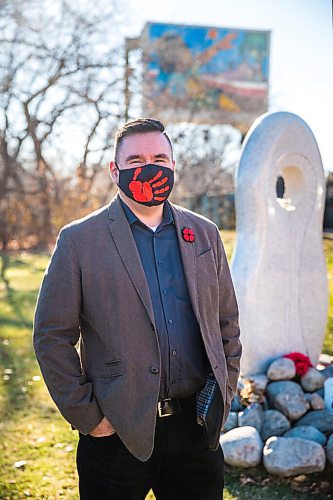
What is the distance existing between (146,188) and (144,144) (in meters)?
0.19

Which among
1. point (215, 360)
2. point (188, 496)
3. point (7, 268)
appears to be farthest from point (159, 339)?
point (7, 268)

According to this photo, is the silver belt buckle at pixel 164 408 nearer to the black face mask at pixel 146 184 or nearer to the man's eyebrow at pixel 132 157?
the black face mask at pixel 146 184

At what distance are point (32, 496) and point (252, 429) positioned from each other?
67.2 inches

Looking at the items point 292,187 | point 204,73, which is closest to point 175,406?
point 292,187

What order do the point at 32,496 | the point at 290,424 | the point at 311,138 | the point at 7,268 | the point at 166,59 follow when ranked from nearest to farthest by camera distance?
the point at 32,496
the point at 290,424
the point at 311,138
the point at 7,268
the point at 166,59

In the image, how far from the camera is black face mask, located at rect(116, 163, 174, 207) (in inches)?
96.4

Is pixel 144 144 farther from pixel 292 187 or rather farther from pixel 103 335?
pixel 292 187

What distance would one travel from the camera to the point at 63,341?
2271mm

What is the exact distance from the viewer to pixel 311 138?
228 inches

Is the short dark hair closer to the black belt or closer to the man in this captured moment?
the man

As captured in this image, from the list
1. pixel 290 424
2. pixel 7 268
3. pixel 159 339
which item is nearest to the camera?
pixel 159 339

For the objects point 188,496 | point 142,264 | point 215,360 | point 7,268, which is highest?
point 142,264

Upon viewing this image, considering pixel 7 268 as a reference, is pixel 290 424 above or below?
above

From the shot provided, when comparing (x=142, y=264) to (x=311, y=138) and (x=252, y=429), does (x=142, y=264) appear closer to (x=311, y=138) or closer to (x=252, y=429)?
(x=252, y=429)
